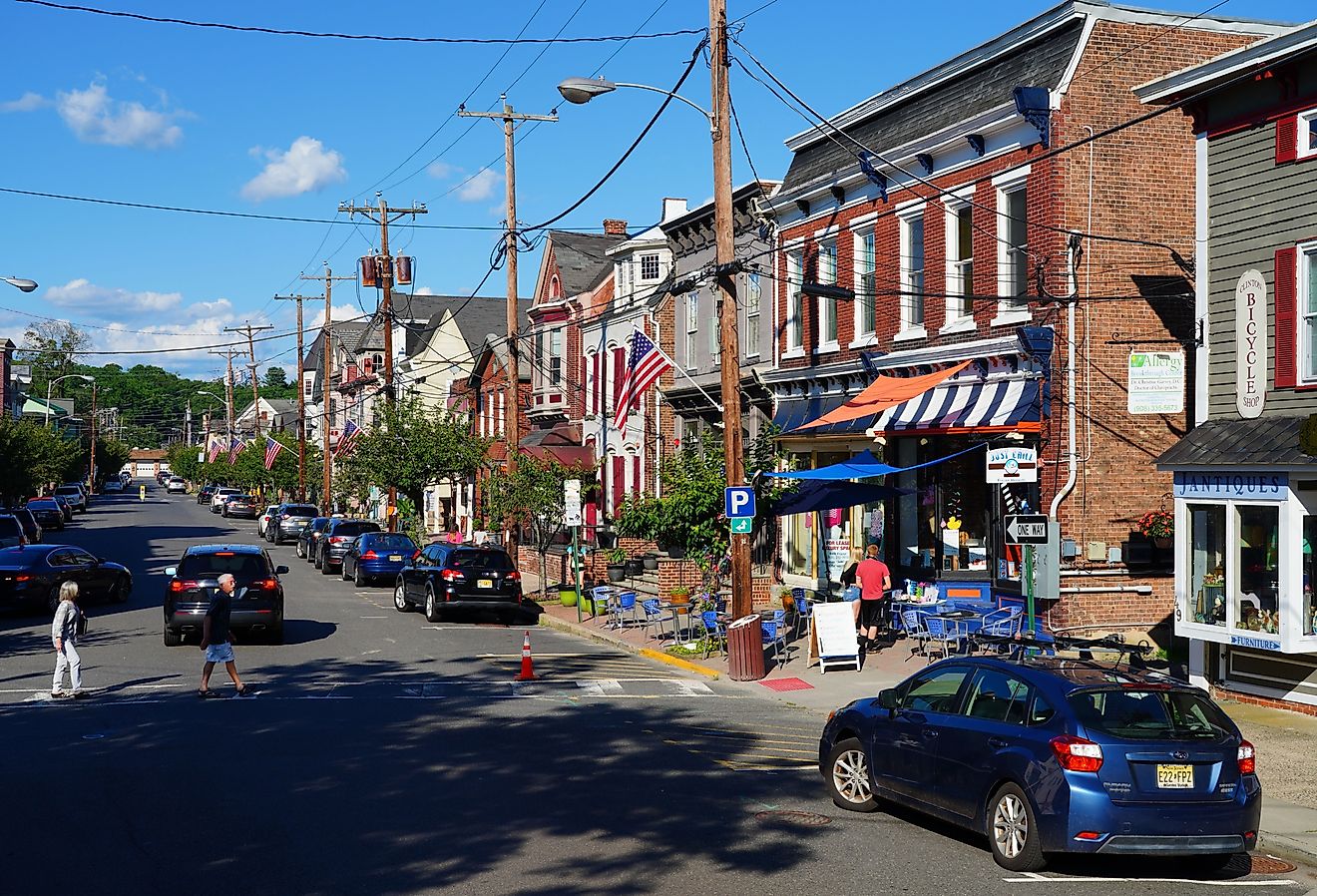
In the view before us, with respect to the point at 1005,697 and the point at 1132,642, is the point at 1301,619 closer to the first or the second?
the point at 1132,642

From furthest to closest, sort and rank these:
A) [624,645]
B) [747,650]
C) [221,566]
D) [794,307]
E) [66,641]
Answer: [794,307]
[624,645]
[221,566]
[747,650]
[66,641]

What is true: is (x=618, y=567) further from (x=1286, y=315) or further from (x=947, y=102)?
(x=1286, y=315)

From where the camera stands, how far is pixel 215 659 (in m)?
18.9

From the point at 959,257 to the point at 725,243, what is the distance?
5348 millimetres

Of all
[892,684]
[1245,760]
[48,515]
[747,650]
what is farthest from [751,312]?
[48,515]

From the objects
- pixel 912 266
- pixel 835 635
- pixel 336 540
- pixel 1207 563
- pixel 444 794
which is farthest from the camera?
pixel 336 540

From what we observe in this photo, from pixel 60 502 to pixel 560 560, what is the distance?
46692mm

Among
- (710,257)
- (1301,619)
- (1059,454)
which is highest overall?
(710,257)

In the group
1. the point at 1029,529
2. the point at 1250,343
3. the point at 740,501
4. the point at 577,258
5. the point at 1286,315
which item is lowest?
the point at 1029,529

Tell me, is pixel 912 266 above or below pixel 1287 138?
below

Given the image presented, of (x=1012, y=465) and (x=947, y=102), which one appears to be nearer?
(x=1012, y=465)

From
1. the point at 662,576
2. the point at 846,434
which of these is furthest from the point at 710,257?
the point at 846,434

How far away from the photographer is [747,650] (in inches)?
849

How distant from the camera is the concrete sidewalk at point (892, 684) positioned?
40.1ft
